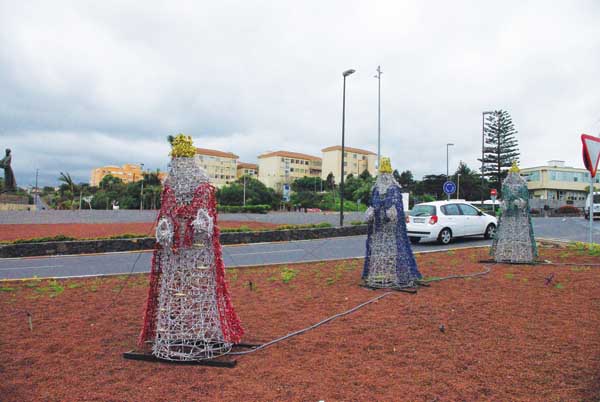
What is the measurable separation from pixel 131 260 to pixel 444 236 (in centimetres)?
1029

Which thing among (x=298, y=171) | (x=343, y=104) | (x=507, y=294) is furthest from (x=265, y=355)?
(x=298, y=171)

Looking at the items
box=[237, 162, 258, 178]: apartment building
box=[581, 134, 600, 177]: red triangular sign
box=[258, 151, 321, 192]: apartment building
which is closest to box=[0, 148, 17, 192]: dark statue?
box=[581, 134, 600, 177]: red triangular sign

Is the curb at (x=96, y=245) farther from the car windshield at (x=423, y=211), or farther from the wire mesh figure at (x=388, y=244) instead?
the wire mesh figure at (x=388, y=244)

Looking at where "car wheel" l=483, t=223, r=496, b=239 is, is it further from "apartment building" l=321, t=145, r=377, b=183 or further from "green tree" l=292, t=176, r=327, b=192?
"apartment building" l=321, t=145, r=377, b=183

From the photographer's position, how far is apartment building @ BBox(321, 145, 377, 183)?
345 ft

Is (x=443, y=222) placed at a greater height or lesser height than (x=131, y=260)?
greater

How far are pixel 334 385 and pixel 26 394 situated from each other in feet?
8.09

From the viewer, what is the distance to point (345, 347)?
14.9 ft

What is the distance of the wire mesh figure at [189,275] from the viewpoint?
4.29 metres

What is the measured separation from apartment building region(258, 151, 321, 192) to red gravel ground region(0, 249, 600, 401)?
312 ft

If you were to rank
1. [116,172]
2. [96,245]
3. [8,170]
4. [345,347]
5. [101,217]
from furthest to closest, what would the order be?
[116,172] < [101,217] < [96,245] < [8,170] < [345,347]

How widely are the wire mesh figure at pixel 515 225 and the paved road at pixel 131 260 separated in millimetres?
3986

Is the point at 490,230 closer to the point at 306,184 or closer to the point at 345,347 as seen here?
the point at 345,347

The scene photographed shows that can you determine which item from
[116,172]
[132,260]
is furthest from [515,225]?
[116,172]
